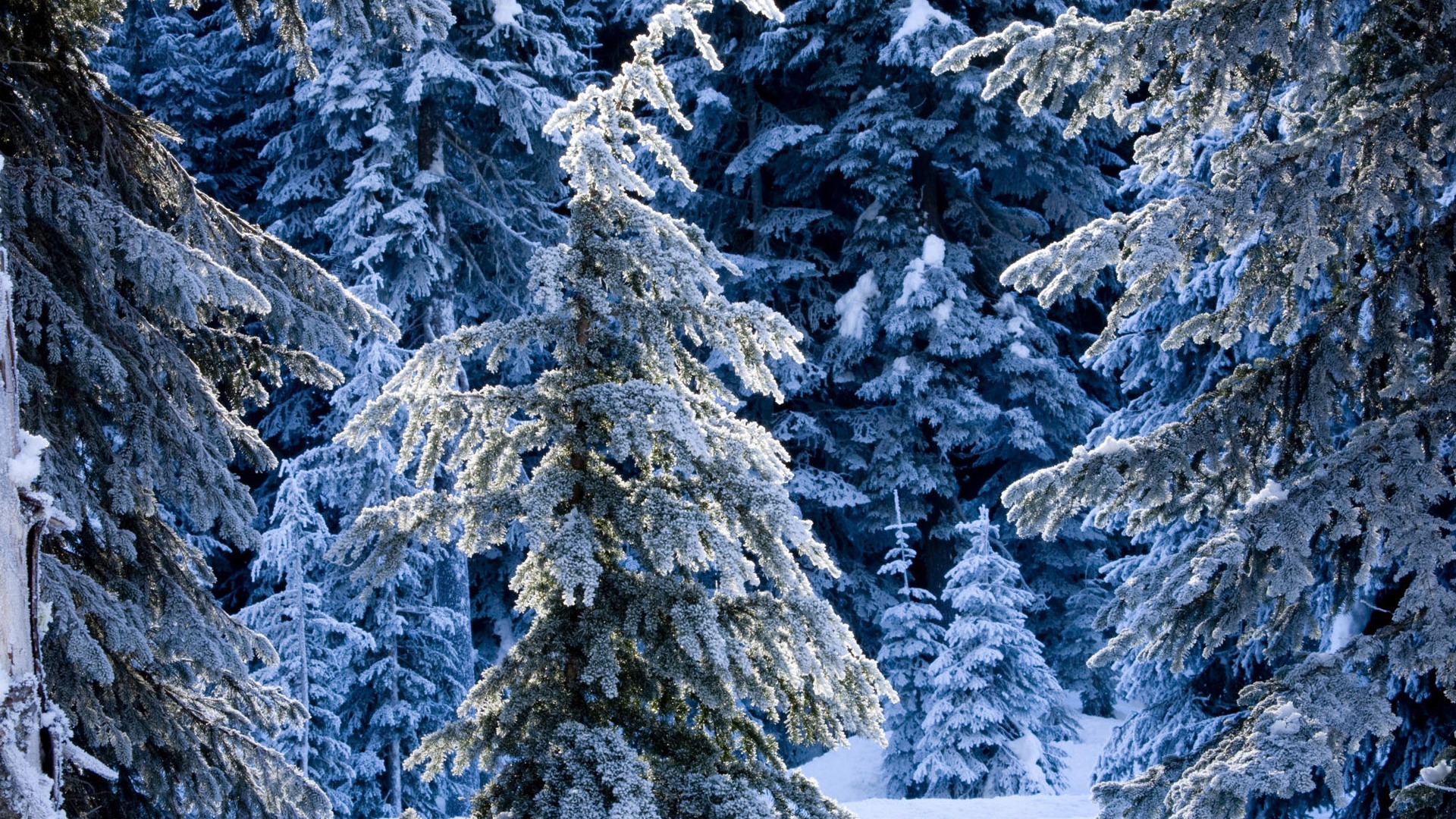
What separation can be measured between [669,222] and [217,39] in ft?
47.8

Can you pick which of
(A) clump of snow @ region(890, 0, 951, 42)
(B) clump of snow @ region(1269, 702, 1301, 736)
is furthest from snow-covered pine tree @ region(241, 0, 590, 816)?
(B) clump of snow @ region(1269, 702, 1301, 736)

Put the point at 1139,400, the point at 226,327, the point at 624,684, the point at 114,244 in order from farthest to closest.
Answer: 1. the point at 1139,400
2. the point at 226,327
3. the point at 114,244
4. the point at 624,684

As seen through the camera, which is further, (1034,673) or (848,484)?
(848,484)

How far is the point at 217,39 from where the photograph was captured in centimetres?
1570

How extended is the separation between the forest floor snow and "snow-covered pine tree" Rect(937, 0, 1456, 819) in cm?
344

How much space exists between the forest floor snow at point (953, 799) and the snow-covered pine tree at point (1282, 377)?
11.3 feet

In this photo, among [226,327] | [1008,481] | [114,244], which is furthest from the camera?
[1008,481]

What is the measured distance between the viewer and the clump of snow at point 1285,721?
11.6 feet

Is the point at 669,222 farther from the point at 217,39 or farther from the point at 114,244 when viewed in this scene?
the point at 217,39

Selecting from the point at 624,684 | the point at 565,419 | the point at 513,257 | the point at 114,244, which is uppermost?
the point at 513,257

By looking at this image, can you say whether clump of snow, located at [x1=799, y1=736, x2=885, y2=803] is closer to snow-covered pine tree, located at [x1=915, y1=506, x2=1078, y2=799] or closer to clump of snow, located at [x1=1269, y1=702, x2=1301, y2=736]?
snow-covered pine tree, located at [x1=915, y1=506, x2=1078, y2=799]

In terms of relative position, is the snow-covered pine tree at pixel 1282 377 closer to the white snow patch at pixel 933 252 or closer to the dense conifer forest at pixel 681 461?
the dense conifer forest at pixel 681 461

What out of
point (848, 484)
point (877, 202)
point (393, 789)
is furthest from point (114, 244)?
point (877, 202)

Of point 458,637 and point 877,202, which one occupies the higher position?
point 877,202
